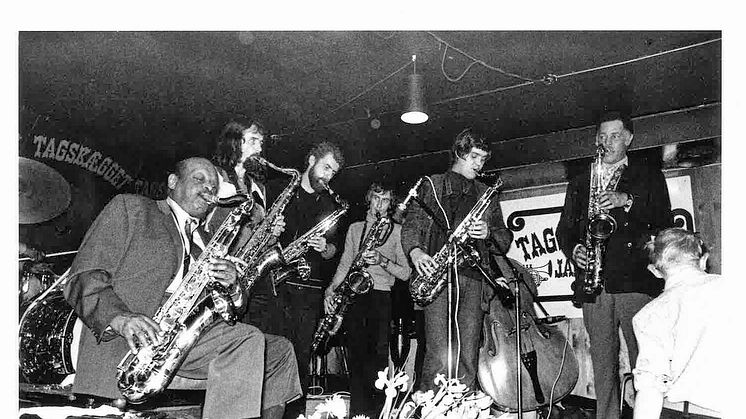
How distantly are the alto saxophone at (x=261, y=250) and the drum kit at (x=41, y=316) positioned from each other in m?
0.89

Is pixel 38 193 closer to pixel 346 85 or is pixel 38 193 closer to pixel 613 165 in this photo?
pixel 346 85

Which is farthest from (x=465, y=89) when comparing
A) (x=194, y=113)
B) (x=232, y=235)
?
(x=232, y=235)

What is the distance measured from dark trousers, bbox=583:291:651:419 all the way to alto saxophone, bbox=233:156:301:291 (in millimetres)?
1954

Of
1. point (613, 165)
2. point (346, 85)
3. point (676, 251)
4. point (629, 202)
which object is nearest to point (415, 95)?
point (346, 85)

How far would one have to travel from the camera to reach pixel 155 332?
2613mm

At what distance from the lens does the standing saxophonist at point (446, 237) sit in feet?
12.0

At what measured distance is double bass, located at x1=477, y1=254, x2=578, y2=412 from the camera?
3729 mm

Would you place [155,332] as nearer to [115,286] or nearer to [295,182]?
[115,286]

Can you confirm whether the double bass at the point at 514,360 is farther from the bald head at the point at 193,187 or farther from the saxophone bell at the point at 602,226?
the bald head at the point at 193,187

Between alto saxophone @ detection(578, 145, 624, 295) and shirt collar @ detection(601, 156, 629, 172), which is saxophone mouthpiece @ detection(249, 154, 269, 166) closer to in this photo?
alto saxophone @ detection(578, 145, 624, 295)

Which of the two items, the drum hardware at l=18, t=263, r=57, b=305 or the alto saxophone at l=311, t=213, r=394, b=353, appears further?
the alto saxophone at l=311, t=213, r=394, b=353

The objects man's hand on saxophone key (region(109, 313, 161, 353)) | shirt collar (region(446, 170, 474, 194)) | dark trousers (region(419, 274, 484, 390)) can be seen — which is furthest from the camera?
shirt collar (region(446, 170, 474, 194))

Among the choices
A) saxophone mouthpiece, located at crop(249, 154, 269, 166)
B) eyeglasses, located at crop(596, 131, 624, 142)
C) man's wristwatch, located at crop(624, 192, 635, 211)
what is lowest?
man's wristwatch, located at crop(624, 192, 635, 211)

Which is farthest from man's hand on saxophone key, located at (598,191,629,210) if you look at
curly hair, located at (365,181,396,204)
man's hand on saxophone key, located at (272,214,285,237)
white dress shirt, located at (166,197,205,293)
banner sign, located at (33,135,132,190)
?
banner sign, located at (33,135,132,190)
